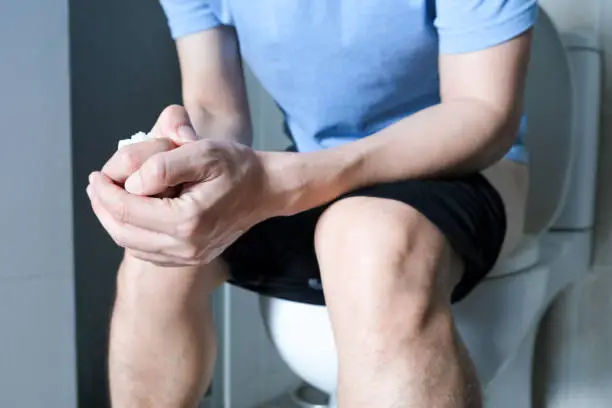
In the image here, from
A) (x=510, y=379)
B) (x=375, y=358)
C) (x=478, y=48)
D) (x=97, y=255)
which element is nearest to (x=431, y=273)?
(x=375, y=358)

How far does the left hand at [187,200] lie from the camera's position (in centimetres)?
52

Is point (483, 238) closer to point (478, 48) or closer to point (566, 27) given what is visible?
point (478, 48)

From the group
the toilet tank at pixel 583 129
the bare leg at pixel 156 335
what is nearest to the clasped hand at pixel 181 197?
the bare leg at pixel 156 335

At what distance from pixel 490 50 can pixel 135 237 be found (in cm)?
36

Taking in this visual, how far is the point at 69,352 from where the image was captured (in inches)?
36.7

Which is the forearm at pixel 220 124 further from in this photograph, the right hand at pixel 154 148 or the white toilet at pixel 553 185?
the white toilet at pixel 553 185

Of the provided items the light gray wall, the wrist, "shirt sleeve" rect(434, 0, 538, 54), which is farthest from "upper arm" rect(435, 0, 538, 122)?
the light gray wall

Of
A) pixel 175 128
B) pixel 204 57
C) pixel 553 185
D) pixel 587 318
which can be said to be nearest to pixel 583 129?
pixel 553 185

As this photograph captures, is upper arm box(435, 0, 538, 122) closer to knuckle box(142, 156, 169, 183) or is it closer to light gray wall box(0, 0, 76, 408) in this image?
knuckle box(142, 156, 169, 183)

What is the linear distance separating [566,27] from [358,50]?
1.75 ft

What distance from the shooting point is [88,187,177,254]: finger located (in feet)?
1.81

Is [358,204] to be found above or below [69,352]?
above

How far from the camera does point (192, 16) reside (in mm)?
879

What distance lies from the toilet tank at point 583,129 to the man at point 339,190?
1.02ft
